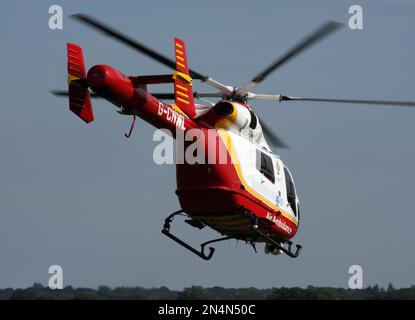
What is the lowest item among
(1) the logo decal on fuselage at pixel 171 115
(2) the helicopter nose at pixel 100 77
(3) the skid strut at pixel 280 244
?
(3) the skid strut at pixel 280 244

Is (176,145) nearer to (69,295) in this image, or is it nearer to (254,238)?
(254,238)

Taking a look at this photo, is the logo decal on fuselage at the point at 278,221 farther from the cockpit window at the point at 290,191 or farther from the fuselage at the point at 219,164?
the cockpit window at the point at 290,191

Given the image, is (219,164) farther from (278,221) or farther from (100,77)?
(100,77)

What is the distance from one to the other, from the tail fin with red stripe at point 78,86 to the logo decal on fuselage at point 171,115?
172 cm

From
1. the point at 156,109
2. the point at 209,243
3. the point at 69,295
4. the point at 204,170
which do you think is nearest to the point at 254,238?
the point at 209,243

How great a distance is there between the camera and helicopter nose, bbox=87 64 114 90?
24.0 meters

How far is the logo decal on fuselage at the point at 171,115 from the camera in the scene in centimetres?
2517

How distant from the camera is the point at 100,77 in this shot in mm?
23953

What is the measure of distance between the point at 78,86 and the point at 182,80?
8.24 feet

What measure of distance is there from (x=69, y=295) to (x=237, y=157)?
20940 millimetres

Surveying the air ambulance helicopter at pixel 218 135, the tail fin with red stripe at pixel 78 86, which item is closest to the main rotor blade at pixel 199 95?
the air ambulance helicopter at pixel 218 135

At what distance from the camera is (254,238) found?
1110 inches
